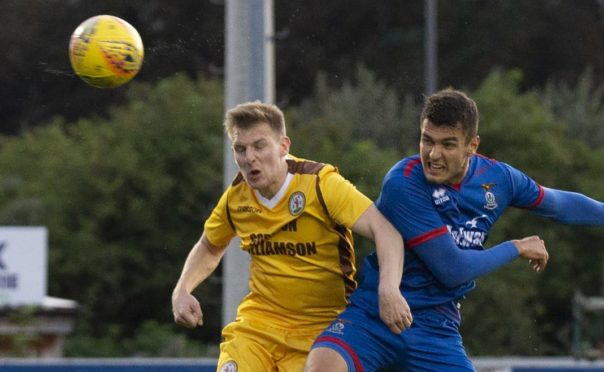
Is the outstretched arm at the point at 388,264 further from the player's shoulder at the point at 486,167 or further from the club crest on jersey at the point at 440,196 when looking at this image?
the player's shoulder at the point at 486,167

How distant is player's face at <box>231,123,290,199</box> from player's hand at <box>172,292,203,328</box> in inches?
23.7

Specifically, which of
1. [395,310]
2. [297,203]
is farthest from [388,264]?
[297,203]

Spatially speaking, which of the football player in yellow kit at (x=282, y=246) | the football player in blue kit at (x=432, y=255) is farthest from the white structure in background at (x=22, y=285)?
the football player in blue kit at (x=432, y=255)

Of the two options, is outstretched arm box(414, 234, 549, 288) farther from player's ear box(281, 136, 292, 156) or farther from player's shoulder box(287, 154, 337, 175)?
player's ear box(281, 136, 292, 156)

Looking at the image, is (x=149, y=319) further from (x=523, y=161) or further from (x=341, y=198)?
(x=341, y=198)

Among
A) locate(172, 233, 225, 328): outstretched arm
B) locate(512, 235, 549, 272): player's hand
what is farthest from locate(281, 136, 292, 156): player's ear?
locate(512, 235, 549, 272): player's hand

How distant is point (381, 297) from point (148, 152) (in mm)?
17946

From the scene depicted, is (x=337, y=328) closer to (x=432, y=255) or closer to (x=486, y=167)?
(x=432, y=255)

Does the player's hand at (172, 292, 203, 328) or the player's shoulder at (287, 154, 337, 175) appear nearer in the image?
the player's hand at (172, 292, 203, 328)

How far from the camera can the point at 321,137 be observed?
22.2m

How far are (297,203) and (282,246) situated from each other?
0.69 ft

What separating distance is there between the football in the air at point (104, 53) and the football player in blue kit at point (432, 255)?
2.05 metres

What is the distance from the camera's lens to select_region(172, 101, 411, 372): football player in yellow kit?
650cm

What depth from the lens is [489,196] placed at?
6.55 meters
